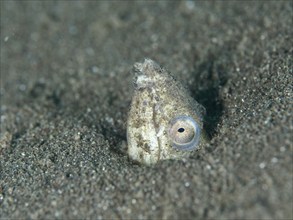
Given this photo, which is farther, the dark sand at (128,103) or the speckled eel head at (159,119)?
the speckled eel head at (159,119)

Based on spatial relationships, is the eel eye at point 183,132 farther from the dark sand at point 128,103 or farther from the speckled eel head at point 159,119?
the dark sand at point 128,103

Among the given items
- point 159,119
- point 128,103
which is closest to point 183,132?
point 159,119

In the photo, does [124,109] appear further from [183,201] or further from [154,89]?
[183,201]

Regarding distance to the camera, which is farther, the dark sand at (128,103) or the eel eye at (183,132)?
the eel eye at (183,132)

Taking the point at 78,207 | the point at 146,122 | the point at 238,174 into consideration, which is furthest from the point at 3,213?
the point at 238,174

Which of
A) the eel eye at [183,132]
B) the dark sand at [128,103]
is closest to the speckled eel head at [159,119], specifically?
the eel eye at [183,132]
